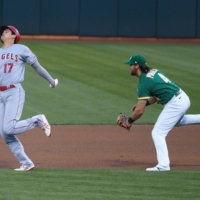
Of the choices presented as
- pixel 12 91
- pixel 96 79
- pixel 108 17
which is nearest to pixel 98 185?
pixel 12 91

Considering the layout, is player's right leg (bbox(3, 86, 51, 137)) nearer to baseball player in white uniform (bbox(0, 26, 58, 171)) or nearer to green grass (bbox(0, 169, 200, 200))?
baseball player in white uniform (bbox(0, 26, 58, 171))

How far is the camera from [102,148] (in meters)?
11.1

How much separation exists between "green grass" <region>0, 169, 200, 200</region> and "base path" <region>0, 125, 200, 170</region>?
895mm

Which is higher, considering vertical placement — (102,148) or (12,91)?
(12,91)

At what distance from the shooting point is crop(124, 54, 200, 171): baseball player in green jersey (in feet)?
29.0

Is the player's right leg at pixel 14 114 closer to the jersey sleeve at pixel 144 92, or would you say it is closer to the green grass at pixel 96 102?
the green grass at pixel 96 102

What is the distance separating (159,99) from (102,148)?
7.26 ft

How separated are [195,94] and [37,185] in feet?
29.0

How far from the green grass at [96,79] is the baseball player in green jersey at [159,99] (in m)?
4.26

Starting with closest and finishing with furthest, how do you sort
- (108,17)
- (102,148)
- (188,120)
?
(188,120) → (102,148) → (108,17)

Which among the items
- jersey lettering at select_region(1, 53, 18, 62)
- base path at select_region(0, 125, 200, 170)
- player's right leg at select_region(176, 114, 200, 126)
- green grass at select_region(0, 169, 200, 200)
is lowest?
base path at select_region(0, 125, 200, 170)

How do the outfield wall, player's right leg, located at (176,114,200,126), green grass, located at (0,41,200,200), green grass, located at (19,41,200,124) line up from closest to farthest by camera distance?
green grass, located at (0,41,200,200) < player's right leg, located at (176,114,200,126) < green grass, located at (19,41,200,124) < the outfield wall

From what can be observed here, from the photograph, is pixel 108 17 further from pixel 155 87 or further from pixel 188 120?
pixel 155 87

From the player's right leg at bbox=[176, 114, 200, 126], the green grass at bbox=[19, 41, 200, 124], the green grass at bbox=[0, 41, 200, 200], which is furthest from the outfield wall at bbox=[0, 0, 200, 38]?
the player's right leg at bbox=[176, 114, 200, 126]
